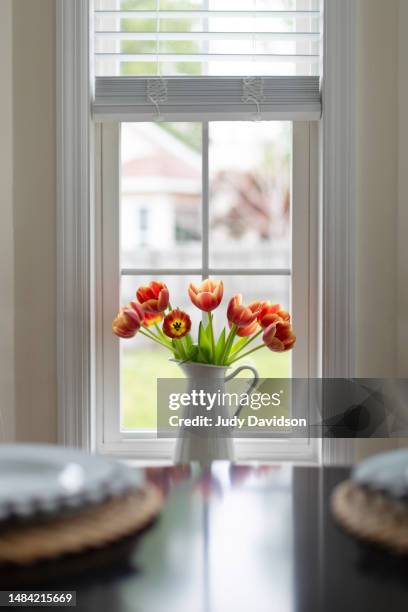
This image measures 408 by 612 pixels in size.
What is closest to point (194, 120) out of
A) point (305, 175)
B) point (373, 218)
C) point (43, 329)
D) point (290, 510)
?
point (305, 175)

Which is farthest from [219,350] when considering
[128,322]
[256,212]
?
[256,212]

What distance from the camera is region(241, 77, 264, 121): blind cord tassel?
1.88 metres

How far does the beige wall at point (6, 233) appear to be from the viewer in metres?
1.86

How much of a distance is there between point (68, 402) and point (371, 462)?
4.44ft

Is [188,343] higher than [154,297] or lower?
lower

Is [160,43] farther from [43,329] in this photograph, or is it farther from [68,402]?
[68,402]

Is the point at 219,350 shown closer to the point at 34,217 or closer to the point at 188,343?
the point at 188,343

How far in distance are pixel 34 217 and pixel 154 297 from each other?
459 millimetres

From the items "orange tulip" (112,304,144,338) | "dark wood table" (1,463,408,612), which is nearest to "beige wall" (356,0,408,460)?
"orange tulip" (112,304,144,338)

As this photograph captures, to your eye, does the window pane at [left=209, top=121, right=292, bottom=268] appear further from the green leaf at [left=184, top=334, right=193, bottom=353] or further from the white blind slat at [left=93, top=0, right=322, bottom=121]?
the green leaf at [left=184, top=334, right=193, bottom=353]

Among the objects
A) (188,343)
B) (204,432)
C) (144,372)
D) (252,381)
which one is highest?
(188,343)

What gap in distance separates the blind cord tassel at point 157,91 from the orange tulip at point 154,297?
0.53 m

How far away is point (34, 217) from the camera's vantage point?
6.23ft

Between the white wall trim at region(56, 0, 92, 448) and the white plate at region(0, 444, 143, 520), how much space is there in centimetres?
118
